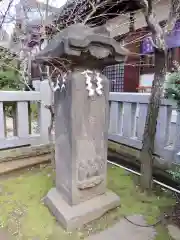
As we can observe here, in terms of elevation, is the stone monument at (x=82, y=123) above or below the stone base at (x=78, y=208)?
above

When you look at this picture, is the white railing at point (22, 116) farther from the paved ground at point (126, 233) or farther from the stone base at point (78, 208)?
the paved ground at point (126, 233)

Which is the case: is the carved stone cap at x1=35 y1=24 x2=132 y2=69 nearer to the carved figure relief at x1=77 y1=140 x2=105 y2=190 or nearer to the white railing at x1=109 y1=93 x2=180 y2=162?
the carved figure relief at x1=77 y1=140 x2=105 y2=190

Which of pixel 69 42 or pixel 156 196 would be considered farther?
pixel 156 196

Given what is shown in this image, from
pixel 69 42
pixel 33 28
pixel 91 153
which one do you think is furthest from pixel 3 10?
pixel 91 153

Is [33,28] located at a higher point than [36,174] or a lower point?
higher

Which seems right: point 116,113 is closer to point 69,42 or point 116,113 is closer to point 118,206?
point 118,206

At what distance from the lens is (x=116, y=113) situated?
11.8ft

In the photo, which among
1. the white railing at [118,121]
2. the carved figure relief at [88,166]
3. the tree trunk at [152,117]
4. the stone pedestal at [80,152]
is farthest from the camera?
the white railing at [118,121]

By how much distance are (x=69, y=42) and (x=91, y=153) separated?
109cm

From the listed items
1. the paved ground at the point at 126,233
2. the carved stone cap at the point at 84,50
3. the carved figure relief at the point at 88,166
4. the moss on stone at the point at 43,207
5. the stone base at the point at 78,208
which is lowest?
the paved ground at the point at 126,233

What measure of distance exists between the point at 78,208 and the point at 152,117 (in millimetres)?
1284

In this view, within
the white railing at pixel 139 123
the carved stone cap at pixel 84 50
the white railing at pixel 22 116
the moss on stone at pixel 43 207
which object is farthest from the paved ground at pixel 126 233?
the white railing at pixel 22 116

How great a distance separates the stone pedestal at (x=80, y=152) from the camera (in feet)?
6.21

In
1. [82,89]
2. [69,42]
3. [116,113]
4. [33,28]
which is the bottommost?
[116,113]
